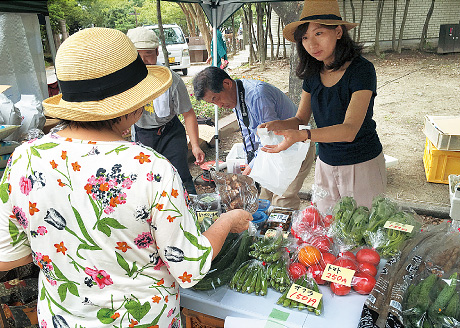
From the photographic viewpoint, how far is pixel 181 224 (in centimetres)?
111

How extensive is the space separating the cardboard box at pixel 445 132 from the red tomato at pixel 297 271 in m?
3.39

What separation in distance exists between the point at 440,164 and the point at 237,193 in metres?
3.52

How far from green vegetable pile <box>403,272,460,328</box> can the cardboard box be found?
3.27 metres

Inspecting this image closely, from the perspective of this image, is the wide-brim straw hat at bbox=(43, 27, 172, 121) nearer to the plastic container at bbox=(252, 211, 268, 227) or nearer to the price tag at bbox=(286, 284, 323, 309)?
the price tag at bbox=(286, 284, 323, 309)

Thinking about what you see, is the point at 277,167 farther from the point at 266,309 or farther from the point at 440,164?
the point at 440,164

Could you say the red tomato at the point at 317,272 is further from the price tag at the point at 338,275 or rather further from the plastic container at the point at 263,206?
the plastic container at the point at 263,206

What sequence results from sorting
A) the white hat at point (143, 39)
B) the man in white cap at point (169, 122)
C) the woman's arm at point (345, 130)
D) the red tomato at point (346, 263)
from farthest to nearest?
1. the man in white cap at point (169, 122)
2. the white hat at point (143, 39)
3. the woman's arm at point (345, 130)
4. the red tomato at point (346, 263)

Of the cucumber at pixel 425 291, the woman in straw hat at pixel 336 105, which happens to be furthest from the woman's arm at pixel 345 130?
the cucumber at pixel 425 291

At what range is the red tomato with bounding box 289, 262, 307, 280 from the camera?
159cm

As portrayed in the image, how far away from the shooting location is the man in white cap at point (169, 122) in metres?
3.31

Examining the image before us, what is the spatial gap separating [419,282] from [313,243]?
46cm

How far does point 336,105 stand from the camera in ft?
7.61

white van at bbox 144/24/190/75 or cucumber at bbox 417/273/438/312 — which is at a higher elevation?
cucumber at bbox 417/273/438/312

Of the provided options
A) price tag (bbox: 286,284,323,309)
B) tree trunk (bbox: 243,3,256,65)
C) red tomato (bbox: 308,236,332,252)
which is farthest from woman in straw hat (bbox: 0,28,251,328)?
tree trunk (bbox: 243,3,256,65)
